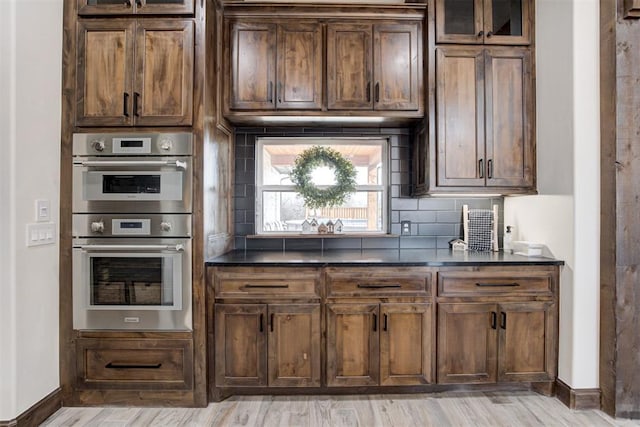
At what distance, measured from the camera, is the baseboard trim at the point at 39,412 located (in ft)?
6.86

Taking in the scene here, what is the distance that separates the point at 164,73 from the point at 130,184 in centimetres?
74

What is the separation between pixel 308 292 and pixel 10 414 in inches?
68.9

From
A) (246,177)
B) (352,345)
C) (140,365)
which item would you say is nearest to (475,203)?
(352,345)

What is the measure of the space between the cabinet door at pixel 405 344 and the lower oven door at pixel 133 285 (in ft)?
4.20

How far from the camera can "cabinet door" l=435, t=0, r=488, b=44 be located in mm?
2740

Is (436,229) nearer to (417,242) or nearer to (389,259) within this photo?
(417,242)

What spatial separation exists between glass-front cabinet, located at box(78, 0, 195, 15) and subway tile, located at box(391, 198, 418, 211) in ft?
6.69

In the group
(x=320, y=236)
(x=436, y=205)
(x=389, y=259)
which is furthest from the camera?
(x=436, y=205)

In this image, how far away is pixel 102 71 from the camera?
8.07 feet

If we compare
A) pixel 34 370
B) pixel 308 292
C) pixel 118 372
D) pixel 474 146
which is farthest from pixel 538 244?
pixel 34 370

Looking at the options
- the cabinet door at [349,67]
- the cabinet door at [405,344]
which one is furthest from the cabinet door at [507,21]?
the cabinet door at [405,344]

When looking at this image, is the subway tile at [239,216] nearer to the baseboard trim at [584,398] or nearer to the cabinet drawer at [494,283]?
the cabinet drawer at [494,283]

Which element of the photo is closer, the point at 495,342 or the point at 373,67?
the point at 495,342

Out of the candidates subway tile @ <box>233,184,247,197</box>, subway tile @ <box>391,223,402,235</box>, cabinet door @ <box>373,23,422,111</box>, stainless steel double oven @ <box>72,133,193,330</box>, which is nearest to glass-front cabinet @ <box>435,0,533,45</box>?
cabinet door @ <box>373,23,422,111</box>
